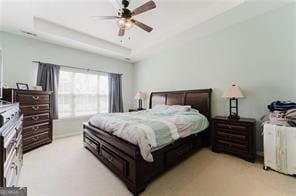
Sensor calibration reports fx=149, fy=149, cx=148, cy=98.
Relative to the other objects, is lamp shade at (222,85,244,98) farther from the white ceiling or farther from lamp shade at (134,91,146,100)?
lamp shade at (134,91,146,100)

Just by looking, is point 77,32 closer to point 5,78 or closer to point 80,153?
point 5,78

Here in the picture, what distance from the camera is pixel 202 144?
3.62 m

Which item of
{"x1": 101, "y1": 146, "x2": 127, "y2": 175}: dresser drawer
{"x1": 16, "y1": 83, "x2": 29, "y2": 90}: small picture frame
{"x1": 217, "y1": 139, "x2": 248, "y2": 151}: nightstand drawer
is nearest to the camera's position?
{"x1": 101, "y1": 146, "x2": 127, "y2": 175}: dresser drawer

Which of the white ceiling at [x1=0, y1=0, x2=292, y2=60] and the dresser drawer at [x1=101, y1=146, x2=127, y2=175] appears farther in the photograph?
the white ceiling at [x1=0, y1=0, x2=292, y2=60]

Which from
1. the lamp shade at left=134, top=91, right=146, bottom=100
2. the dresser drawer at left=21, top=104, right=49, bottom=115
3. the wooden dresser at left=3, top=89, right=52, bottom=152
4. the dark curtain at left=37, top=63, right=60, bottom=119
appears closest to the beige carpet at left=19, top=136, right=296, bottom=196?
the wooden dresser at left=3, top=89, right=52, bottom=152

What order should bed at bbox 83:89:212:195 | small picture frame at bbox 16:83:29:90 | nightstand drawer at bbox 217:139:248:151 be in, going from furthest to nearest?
small picture frame at bbox 16:83:29:90 → nightstand drawer at bbox 217:139:248:151 → bed at bbox 83:89:212:195

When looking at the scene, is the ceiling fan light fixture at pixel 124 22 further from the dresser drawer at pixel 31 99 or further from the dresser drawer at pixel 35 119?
the dresser drawer at pixel 35 119

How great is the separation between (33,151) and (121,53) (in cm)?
376

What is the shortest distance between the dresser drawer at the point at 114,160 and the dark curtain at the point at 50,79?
2.60 metres

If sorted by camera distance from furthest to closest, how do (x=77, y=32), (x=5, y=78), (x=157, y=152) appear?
(x=77, y=32), (x=5, y=78), (x=157, y=152)

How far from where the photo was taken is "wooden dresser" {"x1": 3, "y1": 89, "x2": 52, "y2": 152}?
3.24 metres

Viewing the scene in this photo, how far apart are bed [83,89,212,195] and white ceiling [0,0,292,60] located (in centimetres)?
185

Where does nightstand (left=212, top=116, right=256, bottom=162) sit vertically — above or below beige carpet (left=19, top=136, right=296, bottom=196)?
above

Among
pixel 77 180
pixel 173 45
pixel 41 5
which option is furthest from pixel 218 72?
pixel 41 5
